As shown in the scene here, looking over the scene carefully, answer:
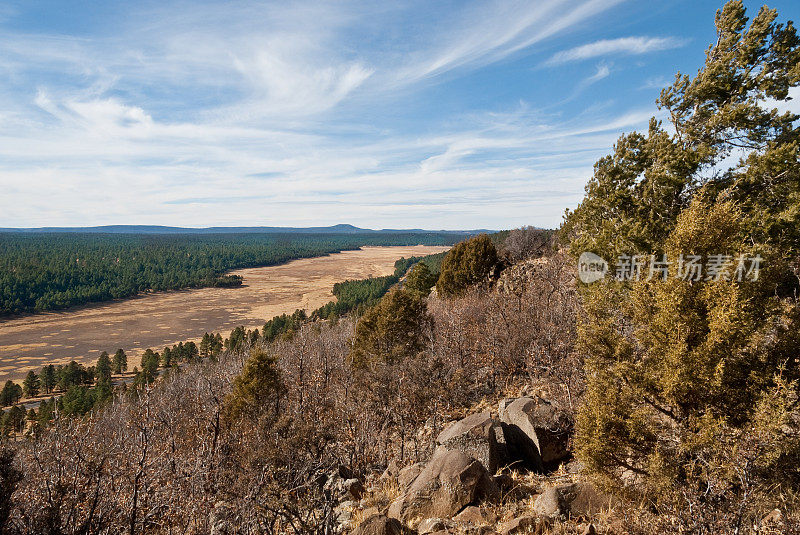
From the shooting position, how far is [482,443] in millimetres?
10711

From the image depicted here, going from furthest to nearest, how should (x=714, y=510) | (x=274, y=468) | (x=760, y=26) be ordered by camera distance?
(x=760, y=26) → (x=274, y=468) → (x=714, y=510)

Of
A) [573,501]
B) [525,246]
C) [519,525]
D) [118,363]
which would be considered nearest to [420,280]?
[525,246]

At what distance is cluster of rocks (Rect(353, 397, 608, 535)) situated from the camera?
776cm

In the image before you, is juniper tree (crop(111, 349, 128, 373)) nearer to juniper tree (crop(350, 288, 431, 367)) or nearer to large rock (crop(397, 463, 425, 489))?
juniper tree (crop(350, 288, 431, 367))

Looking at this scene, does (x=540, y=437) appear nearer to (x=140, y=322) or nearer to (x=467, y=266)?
(x=467, y=266)

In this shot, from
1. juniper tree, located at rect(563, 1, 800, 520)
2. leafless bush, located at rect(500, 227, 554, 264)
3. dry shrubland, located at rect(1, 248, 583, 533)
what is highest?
leafless bush, located at rect(500, 227, 554, 264)

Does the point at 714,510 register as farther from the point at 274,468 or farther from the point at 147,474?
the point at 147,474

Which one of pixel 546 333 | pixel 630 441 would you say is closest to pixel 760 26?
pixel 546 333

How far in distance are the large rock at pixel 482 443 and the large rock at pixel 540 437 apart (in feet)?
2.46

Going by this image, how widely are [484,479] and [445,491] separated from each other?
1.02m

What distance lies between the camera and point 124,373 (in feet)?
215

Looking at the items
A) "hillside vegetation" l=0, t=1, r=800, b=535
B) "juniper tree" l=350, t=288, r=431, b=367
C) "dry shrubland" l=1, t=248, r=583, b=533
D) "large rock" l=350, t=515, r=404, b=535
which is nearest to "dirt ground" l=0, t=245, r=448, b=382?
"dry shrubland" l=1, t=248, r=583, b=533

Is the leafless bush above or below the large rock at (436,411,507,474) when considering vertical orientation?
above

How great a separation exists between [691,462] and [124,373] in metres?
77.5
